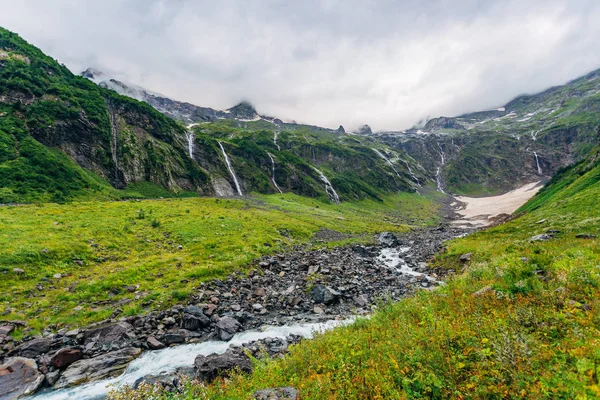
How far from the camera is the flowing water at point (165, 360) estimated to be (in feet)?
30.6

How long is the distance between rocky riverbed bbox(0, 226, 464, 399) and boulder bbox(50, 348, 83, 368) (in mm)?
32

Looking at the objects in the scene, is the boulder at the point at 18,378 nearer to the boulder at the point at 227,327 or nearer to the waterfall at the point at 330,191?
the boulder at the point at 227,327

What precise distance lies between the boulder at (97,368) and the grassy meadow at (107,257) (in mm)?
3212

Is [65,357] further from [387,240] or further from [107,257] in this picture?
[387,240]

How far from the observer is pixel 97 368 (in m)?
10.5

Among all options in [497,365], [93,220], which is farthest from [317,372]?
[93,220]

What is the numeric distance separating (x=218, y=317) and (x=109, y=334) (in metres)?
5.01

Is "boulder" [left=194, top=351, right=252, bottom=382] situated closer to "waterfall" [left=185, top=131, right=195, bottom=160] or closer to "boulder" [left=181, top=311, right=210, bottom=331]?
"boulder" [left=181, top=311, right=210, bottom=331]

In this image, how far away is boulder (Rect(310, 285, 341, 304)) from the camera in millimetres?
17531

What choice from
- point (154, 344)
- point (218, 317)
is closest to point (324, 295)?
point (218, 317)

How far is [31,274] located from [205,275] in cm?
1051

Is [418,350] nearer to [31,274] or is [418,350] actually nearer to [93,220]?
[31,274]

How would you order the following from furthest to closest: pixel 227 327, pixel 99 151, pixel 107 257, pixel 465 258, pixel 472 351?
pixel 99 151
pixel 465 258
pixel 107 257
pixel 227 327
pixel 472 351

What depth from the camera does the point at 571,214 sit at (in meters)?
30.6
